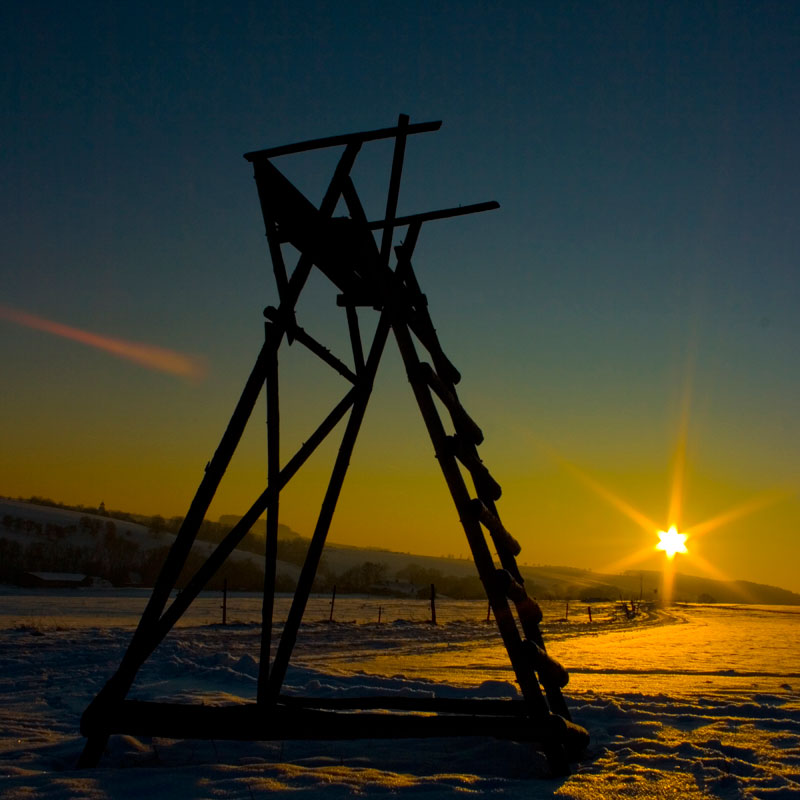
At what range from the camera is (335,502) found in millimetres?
5219

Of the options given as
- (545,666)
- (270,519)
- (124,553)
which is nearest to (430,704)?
(545,666)

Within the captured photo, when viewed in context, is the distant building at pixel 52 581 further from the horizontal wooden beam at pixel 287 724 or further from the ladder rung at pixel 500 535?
the ladder rung at pixel 500 535

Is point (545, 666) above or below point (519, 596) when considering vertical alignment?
below

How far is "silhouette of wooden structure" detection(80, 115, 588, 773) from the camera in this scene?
4.35 metres

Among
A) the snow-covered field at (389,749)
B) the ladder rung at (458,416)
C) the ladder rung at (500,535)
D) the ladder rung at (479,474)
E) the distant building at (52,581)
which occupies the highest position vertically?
the ladder rung at (458,416)

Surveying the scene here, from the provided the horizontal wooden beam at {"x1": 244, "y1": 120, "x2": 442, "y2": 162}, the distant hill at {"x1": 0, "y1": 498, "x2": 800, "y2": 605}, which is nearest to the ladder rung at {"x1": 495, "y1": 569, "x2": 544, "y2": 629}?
the horizontal wooden beam at {"x1": 244, "y1": 120, "x2": 442, "y2": 162}

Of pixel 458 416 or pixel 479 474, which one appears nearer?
pixel 479 474

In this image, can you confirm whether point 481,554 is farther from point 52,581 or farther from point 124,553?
point 124,553

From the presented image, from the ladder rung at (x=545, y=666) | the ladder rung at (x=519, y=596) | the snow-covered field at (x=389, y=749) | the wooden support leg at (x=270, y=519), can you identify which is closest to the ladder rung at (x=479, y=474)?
the ladder rung at (x=519, y=596)

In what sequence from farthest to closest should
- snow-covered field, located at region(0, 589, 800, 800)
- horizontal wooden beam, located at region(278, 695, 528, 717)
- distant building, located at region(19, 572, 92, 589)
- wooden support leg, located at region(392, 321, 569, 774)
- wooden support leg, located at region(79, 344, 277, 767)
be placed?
distant building, located at region(19, 572, 92, 589)
horizontal wooden beam, located at region(278, 695, 528, 717)
wooden support leg, located at region(392, 321, 569, 774)
wooden support leg, located at region(79, 344, 277, 767)
snow-covered field, located at region(0, 589, 800, 800)

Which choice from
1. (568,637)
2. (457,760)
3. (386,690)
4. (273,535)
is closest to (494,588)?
(457,760)

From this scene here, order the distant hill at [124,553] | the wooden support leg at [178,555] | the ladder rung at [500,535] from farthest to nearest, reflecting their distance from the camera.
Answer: the distant hill at [124,553]
the ladder rung at [500,535]
the wooden support leg at [178,555]

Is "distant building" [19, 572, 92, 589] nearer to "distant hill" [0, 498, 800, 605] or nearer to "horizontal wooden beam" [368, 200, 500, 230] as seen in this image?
"distant hill" [0, 498, 800, 605]

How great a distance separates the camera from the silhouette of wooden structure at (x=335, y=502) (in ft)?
14.3
